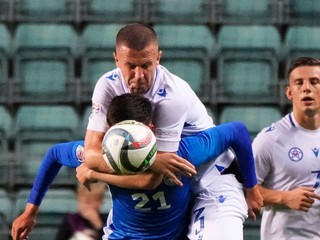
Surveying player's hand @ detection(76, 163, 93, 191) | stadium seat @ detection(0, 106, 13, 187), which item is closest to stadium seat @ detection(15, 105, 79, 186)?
stadium seat @ detection(0, 106, 13, 187)

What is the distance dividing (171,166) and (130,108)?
0.95ft

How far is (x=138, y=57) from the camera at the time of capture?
162 inches

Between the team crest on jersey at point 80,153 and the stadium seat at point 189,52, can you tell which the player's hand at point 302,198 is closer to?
the team crest on jersey at point 80,153

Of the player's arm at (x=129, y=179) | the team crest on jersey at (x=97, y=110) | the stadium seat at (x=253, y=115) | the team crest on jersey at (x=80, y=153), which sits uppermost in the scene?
the team crest on jersey at (x=97, y=110)

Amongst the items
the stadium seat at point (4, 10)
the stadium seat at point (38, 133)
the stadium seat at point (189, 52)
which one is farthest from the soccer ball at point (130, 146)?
the stadium seat at point (4, 10)

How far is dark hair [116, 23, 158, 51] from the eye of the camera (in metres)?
4.13

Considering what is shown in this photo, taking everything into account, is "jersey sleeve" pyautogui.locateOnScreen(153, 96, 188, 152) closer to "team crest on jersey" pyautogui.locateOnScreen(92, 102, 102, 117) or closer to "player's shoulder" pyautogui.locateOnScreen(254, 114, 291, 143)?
"team crest on jersey" pyautogui.locateOnScreen(92, 102, 102, 117)

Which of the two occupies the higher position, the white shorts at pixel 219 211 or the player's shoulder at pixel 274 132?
the player's shoulder at pixel 274 132

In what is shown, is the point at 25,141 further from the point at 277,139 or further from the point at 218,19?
the point at 277,139

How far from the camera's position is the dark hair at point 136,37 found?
163 inches

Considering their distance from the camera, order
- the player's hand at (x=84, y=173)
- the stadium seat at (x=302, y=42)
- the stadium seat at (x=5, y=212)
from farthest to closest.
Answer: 1. the stadium seat at (x=302, y=42)
2. the stadium seat at (x=5, y=212)
3. the player's hand at (x=84, y=173)

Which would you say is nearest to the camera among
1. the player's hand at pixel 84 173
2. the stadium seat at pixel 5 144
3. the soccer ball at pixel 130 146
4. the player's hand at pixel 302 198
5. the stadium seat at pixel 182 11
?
the soccer ball at pixel 130 146

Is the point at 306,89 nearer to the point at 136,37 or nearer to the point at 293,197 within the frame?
the point at 293,197

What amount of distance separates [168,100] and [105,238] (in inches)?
33.1
